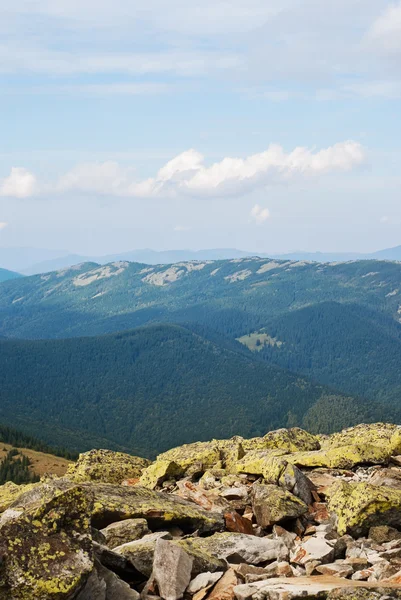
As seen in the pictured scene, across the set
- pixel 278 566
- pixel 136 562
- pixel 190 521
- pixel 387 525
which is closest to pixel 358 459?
pixel 387 525

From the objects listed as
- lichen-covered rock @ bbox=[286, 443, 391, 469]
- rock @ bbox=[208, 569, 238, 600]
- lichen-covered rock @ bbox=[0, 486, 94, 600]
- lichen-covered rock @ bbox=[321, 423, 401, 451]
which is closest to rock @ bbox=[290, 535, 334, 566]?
rock @ bbox=[208, 569, 238, 600]

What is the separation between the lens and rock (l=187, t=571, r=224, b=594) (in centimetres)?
1612

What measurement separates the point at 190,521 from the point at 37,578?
28.7 ft

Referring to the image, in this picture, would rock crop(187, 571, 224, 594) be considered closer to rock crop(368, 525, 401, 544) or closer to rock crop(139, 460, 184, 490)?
rock crop(368, 525, 401, 544)

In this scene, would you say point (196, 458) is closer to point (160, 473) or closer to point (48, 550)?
point (160, 473)

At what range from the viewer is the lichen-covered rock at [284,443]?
128 feet

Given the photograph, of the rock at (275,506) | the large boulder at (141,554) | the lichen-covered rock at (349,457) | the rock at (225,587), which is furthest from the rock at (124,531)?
the lichen-covered rock at (349,457)

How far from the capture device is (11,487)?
1446 inches

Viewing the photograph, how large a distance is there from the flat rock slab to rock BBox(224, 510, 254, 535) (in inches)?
270

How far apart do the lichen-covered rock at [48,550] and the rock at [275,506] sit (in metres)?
8.85

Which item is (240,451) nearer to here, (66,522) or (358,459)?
(358,459)

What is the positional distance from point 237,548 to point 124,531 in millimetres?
4116

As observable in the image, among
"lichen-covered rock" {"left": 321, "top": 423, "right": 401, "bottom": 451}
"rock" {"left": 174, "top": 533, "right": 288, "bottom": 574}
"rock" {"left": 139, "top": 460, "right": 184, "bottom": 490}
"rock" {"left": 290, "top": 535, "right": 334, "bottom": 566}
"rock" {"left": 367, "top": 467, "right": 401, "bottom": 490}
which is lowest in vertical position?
"lichen-covered rock" {"left": 321, "top": 423, "right": 401, "bottom": 451}

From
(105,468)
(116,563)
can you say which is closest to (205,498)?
(116,563)
